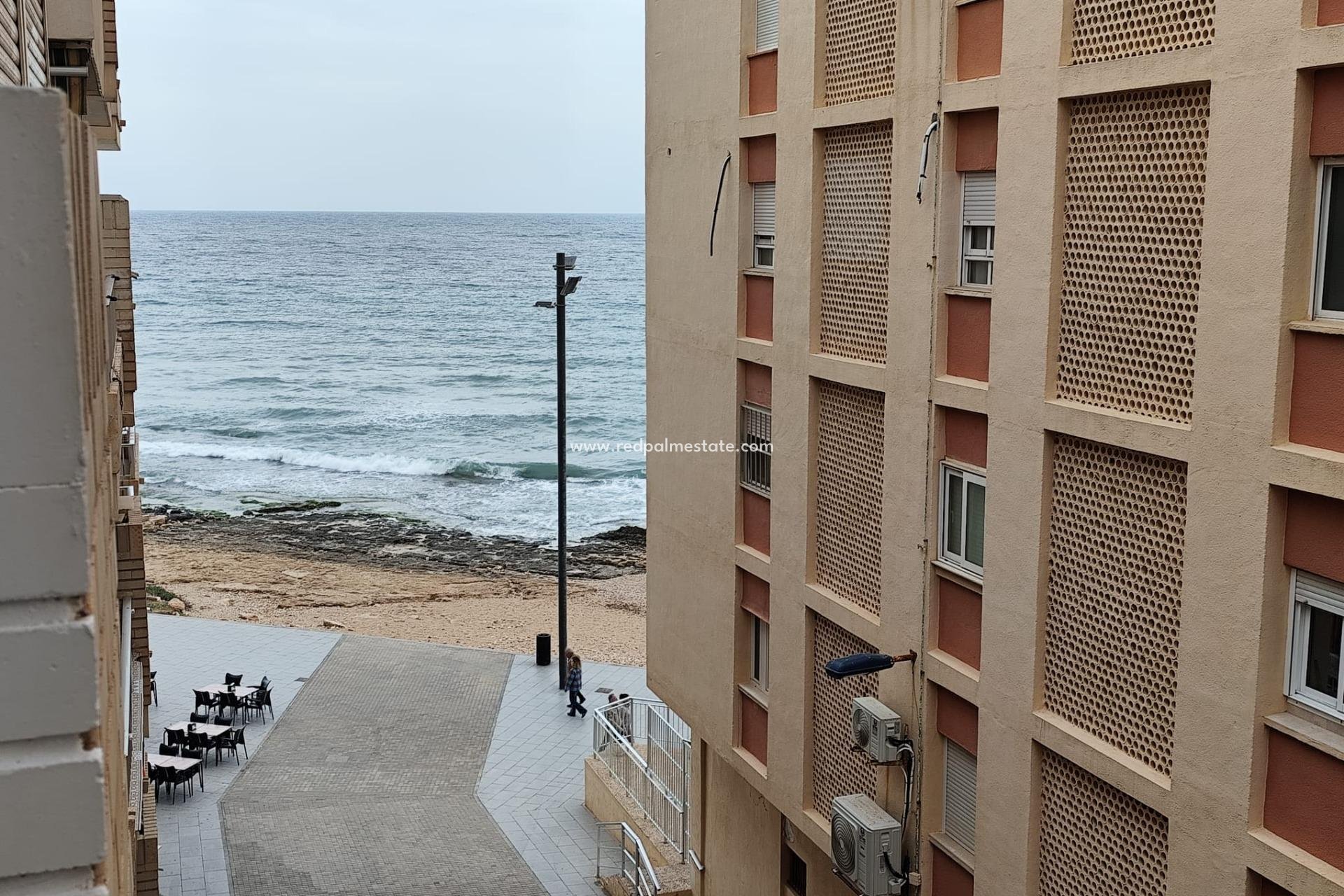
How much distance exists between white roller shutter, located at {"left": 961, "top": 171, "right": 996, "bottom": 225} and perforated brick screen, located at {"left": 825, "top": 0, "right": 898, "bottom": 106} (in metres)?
1.26

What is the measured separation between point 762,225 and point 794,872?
6598 mm

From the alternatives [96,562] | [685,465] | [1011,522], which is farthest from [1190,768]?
[685,465]

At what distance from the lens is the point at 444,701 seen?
2680 cm

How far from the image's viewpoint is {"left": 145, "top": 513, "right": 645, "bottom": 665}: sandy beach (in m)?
34.4

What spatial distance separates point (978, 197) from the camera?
9.90 meters

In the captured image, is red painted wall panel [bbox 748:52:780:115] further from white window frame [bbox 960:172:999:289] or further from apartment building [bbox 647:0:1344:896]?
white window frame [bbox 960:172:999:289]

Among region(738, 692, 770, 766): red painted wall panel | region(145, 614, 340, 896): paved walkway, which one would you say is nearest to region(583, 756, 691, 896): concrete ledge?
region(738, 692, 770, 766): red painted wall panel

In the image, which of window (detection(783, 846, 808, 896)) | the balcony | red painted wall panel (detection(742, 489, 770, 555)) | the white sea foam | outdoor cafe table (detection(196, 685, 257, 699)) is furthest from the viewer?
the white sea foam

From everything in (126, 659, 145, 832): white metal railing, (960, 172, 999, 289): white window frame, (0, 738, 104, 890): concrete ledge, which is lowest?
(126, 659, 145, 832): white metal railing

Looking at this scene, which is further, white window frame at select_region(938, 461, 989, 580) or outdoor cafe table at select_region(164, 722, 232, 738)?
outdoor cafe table at select_region(164, 722, 232, 738)

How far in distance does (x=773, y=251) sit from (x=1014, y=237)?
13.5ft

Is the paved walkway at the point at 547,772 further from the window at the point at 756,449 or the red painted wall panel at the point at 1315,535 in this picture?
the red painted wall panel at the point at 1315,535

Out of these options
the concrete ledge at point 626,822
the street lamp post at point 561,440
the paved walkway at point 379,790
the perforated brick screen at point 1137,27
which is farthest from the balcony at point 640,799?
the perforated brick screen at point 1137,27

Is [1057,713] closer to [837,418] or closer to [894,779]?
[894,779]
